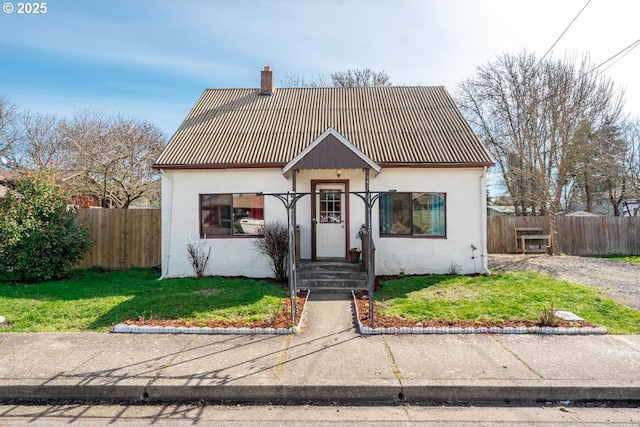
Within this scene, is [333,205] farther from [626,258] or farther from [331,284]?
[626,258]

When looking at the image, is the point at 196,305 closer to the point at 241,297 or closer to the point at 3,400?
the point at 241,297

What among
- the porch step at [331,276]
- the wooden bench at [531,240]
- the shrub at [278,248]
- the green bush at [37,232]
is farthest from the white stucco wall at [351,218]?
the wooden bench at [531,240]

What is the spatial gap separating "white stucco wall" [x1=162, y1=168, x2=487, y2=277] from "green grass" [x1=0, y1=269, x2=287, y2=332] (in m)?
0.83

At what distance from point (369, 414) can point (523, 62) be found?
23328mm

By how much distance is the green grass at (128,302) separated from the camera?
6.74 m

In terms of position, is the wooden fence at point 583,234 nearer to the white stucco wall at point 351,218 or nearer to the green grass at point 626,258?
the green grass at point 626,258

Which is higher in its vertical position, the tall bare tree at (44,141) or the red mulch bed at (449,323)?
the tall bare tree at (44,141)

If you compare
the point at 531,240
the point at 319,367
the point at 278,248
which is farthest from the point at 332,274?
the point at 531,240

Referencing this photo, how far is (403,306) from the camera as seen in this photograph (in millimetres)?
7477

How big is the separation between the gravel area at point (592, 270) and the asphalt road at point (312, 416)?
512 cm

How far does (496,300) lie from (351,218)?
14.7 ft

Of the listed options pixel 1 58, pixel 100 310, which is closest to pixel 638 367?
pixel 100 310

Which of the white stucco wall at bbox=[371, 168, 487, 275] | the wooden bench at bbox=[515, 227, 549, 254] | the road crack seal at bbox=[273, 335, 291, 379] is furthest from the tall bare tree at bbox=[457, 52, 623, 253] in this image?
the road crack seal at bbox=[273, 335, 291, 379]

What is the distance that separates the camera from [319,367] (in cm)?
475
